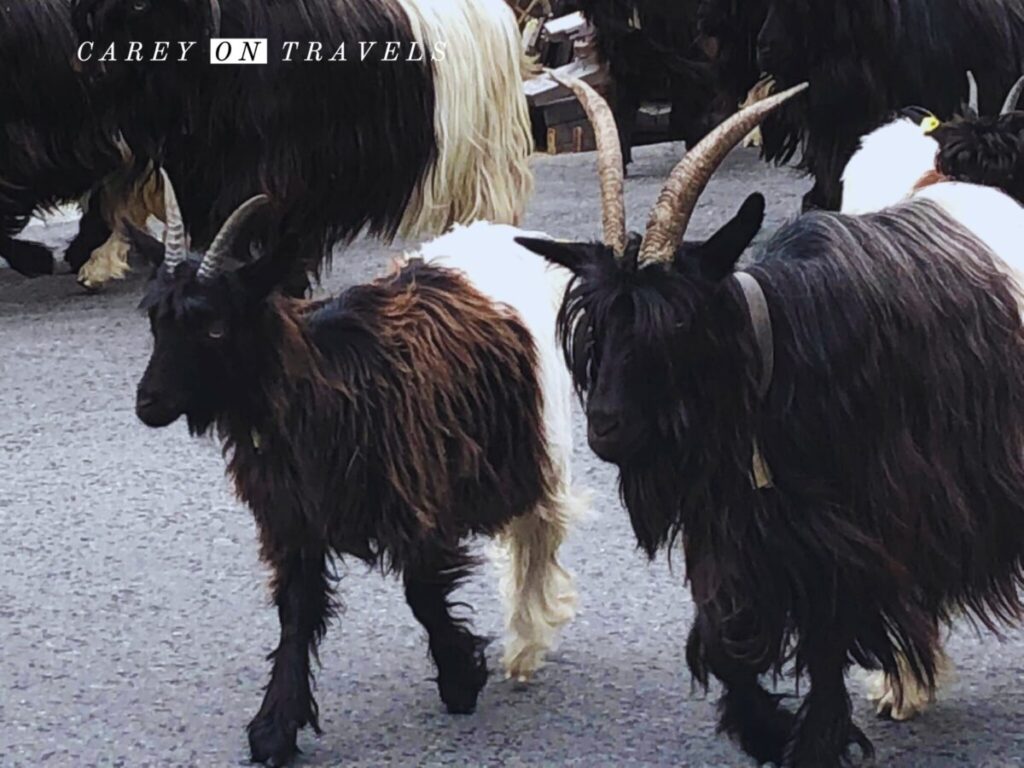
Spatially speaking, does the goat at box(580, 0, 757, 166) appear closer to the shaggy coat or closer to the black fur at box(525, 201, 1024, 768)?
the shaggy coat

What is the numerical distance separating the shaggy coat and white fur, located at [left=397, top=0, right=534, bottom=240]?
154 centimetres

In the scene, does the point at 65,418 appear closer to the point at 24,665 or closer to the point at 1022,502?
the point at 24,665

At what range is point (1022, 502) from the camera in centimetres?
382

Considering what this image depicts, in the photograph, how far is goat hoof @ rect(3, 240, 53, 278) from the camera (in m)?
9.25

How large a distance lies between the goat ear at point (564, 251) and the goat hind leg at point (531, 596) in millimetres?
1164

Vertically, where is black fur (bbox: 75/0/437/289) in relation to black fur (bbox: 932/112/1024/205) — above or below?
below

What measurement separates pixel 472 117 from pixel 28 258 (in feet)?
8.87

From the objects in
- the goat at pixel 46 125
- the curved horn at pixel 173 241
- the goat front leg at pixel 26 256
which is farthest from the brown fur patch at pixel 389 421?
the goat front leg at pixel 26 256

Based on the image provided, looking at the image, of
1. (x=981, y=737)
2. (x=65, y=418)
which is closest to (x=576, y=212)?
(x=65, y=418)

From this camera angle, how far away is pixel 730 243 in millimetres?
3379

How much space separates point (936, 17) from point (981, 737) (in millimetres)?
4229

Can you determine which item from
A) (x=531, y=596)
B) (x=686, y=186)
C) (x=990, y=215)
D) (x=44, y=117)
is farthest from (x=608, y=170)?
(x=44, y=117)

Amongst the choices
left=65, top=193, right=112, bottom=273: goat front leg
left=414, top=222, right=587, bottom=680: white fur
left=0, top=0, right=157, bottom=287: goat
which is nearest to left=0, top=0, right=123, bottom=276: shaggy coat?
left=0, top=0, right=157, bottom=287: goat

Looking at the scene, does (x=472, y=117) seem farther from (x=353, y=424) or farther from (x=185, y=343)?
(x=185, y=343)
